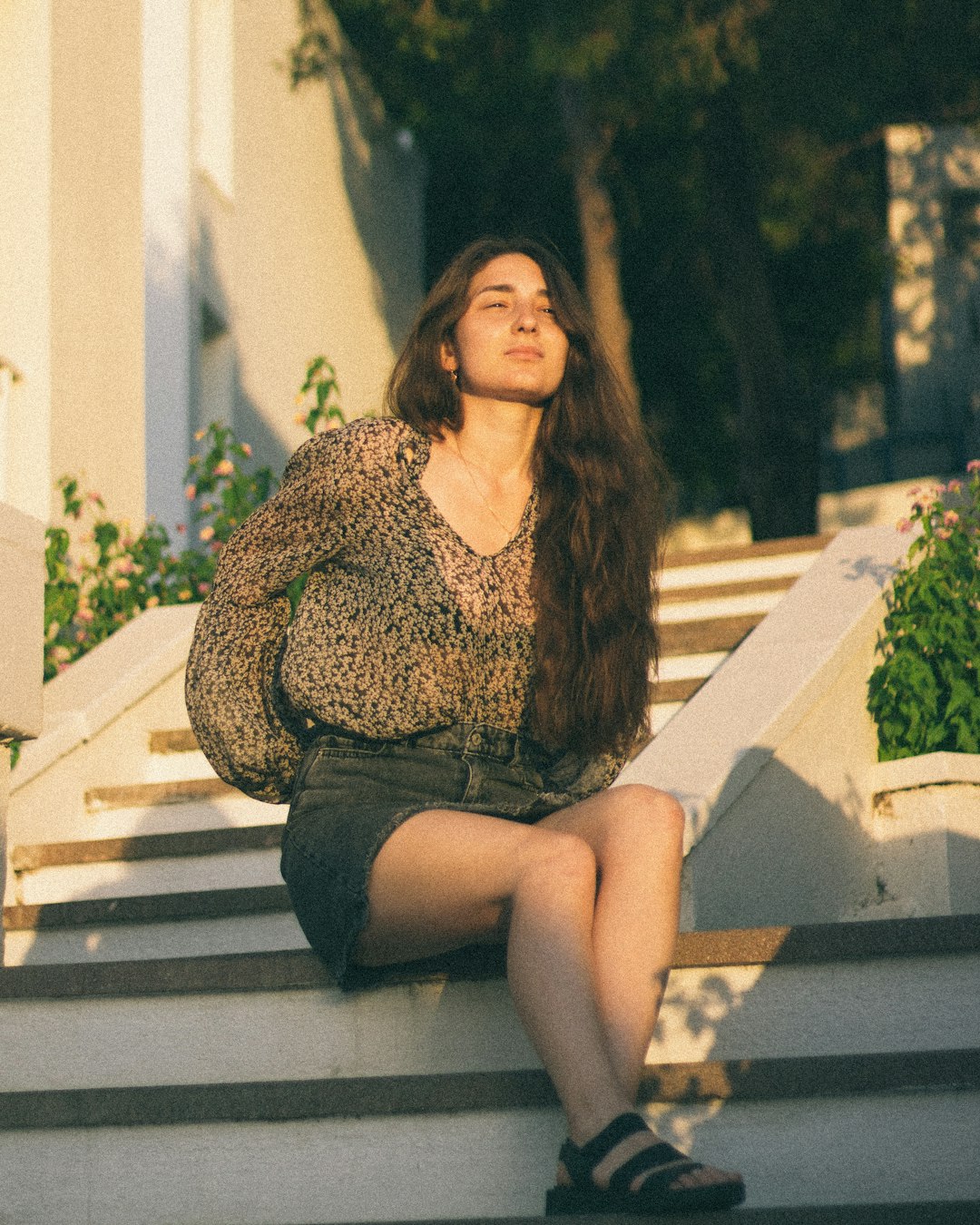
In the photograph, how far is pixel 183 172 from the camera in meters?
9.78

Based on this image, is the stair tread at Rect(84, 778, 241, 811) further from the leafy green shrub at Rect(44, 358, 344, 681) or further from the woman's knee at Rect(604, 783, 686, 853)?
the woman's knee at Rect(604, 783, 686, 853)

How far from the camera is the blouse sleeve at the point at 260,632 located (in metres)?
3.12

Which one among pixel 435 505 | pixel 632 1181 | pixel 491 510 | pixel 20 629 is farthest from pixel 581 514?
pixel 632 1181

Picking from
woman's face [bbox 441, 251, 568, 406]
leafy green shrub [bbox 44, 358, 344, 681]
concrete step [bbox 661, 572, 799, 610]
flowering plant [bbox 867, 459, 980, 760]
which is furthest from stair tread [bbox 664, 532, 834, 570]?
woman's face [bbox 441, 251, 568, 406]

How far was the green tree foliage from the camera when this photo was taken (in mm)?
10883

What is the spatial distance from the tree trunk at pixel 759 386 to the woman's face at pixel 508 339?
7658 millimetres

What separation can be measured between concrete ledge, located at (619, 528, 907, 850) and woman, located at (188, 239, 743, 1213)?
470 mm

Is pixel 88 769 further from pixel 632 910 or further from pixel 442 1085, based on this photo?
pixel 632 910

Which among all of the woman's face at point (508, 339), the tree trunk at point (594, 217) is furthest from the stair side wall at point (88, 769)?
the tree trunk at point (594, 217)

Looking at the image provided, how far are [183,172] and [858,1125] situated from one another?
8174mm

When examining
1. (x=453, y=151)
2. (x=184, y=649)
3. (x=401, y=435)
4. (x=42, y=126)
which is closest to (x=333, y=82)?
(x=453, y=151)

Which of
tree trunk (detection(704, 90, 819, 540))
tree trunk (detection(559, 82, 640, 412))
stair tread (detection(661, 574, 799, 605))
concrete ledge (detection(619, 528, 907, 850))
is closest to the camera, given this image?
concrete ledge (detection(619, 528, 907, 850))

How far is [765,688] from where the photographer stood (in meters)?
4.12

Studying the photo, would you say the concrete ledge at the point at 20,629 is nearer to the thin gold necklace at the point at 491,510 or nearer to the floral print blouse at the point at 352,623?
the floral print blouse at the point at 352,623
